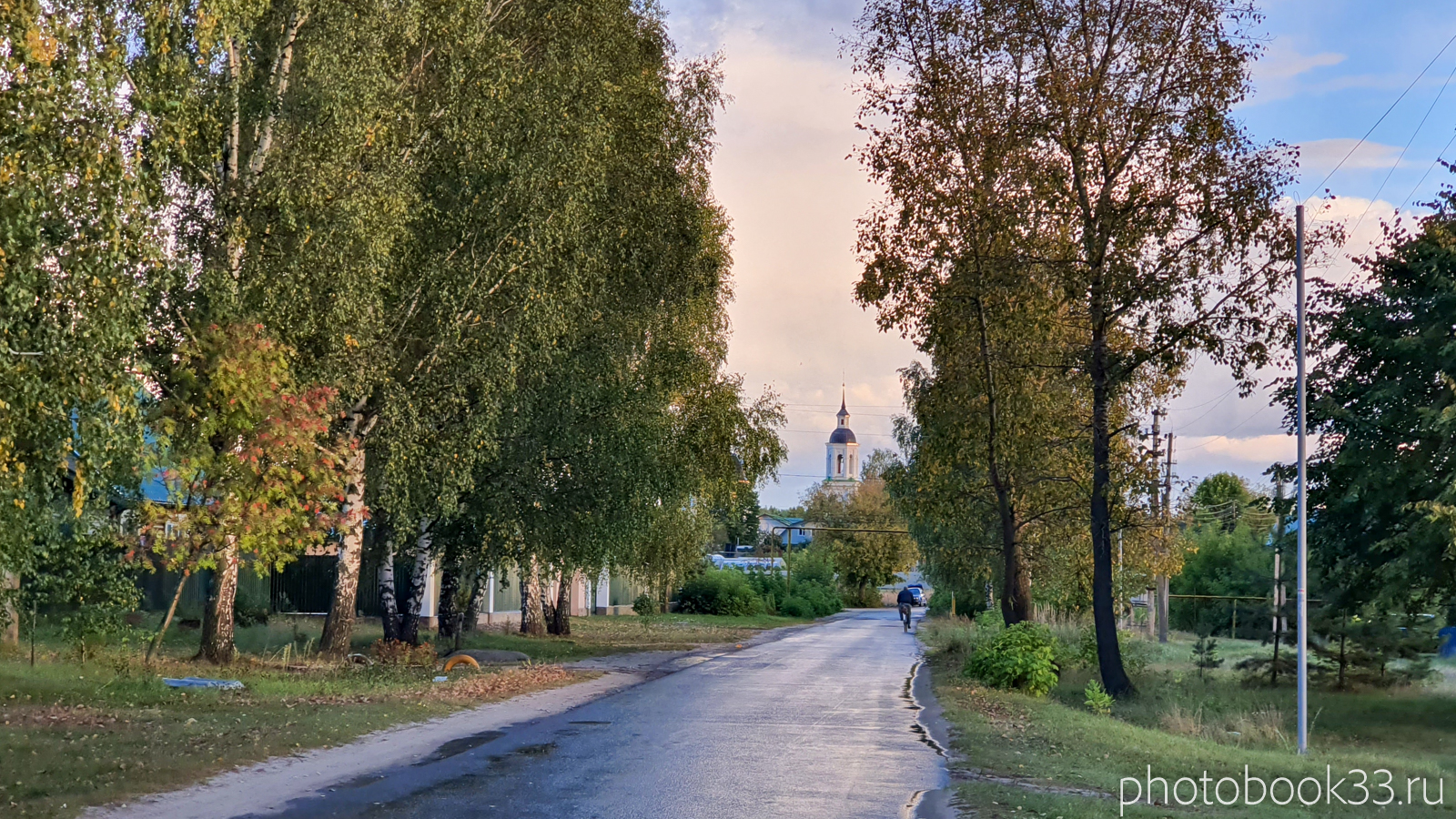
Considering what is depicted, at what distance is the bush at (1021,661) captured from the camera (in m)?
22.7

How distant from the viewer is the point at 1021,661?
22.7 meters

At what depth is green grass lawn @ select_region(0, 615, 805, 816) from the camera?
1003 centimetres

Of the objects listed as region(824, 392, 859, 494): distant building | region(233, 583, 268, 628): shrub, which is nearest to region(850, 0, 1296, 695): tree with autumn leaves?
region(233, 583, 268, 628): shrub

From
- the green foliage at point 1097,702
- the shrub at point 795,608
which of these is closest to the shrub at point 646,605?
the shrub at point 795,608

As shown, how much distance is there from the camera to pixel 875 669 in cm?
2800

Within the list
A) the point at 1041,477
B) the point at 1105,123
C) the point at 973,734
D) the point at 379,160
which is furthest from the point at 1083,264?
the point at 379,160

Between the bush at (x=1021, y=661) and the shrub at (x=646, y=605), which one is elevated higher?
the bush at (x=1021, y=661)

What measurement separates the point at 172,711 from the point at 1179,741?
496 inches

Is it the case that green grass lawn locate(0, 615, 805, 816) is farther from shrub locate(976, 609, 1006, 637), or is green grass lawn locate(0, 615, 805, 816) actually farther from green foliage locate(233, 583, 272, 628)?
shrub locate(976, 609, 1006, 637)

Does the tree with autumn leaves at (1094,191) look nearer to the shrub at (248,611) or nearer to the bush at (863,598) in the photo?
the shrub at (248,611)

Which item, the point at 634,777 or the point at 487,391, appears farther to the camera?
the point at 487,391

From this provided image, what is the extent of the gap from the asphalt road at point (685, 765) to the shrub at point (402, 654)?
4.19 meters

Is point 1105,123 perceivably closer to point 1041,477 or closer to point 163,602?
point 1041,477

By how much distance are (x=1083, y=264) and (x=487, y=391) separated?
10730mm
